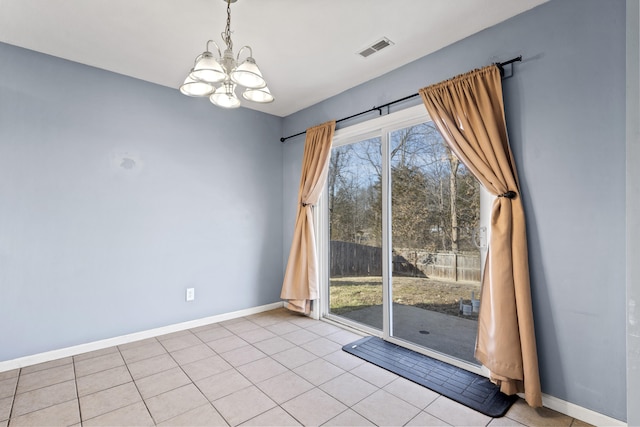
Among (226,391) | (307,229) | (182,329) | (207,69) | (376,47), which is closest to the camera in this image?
(207,69)

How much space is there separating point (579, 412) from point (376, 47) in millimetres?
2814

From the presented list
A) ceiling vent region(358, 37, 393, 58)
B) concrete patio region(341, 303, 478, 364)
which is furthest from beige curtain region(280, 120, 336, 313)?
ceiling vent region(358, 37, 393, 58)

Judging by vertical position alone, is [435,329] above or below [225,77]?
below

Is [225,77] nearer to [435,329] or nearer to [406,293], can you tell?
[406,293]

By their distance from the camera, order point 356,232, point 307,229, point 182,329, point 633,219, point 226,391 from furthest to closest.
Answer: point 307,229
point 356,232
point 182,329
point 226,391
point 633,219

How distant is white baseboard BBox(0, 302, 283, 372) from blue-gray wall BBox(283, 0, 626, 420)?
2985mm

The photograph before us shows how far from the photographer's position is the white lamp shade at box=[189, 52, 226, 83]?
1.71 metres

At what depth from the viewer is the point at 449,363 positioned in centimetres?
246

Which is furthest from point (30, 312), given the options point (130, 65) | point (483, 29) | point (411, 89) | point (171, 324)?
point (483, 29)

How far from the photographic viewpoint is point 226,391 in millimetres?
2113

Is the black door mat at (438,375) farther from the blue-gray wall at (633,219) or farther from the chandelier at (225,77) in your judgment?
the chandelier at (225,77)

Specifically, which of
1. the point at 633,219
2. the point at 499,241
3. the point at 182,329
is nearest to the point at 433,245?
the point at 499,241

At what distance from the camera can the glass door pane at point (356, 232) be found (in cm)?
314

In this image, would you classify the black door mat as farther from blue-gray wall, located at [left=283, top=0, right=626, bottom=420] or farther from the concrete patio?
blue-gray wall, located at [left=283, top=0, right=626, bottom=420]
